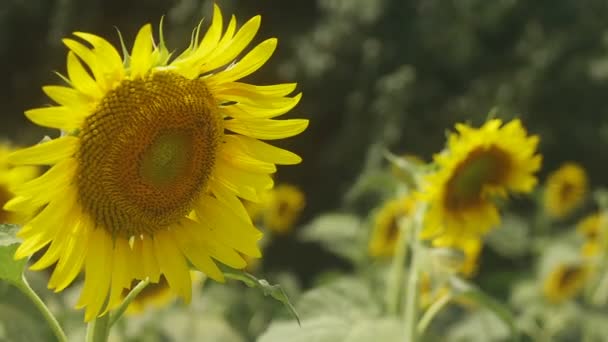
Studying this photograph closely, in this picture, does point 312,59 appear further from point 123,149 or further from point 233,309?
point 123,149

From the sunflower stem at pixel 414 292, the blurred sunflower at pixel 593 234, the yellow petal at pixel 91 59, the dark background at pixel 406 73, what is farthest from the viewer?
the dark background at pixel 406 73

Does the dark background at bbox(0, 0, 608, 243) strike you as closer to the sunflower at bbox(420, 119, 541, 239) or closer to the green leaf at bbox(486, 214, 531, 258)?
the green leaf at bbox(486, 214, 531, 258)

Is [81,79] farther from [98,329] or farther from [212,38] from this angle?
[98,329]

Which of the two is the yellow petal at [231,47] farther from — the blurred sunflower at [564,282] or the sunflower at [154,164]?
the blurred sunflower at [564,282]

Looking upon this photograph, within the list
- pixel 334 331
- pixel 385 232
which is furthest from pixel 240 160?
pixel 385 232

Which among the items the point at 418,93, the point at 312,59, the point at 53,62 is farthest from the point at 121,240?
the point at 418,93

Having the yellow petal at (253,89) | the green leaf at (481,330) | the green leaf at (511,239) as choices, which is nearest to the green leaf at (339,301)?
the yellow petal at (253,89)

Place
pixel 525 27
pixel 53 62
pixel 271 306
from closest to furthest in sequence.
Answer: pixel 271 306 → pixel 53 62 → pixel 525 27
